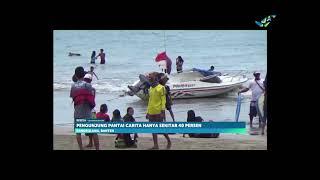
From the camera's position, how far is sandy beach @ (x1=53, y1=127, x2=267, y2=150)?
10.6 m

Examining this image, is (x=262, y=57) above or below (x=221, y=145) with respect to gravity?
above

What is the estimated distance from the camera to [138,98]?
423 inches

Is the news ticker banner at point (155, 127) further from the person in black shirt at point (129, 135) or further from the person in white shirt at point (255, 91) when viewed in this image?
the person in white shirt at point (255, 91)

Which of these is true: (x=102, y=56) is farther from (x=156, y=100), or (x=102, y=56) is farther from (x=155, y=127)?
(x=155, y=127)

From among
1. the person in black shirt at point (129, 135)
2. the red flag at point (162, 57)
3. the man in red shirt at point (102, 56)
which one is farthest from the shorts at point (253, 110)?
the man in red shirt at point (102, 56)

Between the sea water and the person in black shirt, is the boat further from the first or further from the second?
the person in black shirt

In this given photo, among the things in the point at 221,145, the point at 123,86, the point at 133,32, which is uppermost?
the point at 133,32

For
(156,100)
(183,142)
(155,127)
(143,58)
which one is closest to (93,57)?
(143,58)

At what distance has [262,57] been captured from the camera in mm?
10641

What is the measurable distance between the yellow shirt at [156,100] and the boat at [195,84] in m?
0.12

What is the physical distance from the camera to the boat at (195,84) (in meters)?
10.8
